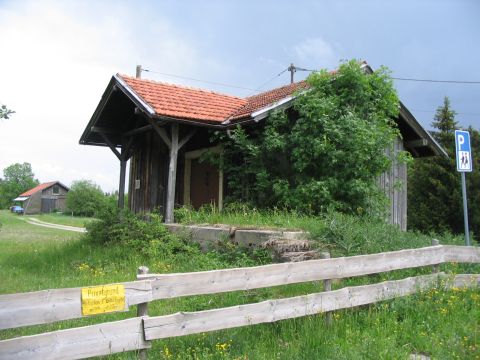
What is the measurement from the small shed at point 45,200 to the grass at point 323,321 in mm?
78515

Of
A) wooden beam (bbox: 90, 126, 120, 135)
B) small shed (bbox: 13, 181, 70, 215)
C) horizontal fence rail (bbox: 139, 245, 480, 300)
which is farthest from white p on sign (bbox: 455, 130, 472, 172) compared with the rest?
small shed (bbox: 13, 181, 70, 215)

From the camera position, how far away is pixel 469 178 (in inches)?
645

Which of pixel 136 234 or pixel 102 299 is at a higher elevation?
pixel 136 234

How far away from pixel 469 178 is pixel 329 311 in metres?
13.8

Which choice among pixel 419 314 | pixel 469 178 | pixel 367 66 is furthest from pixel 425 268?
pixel 469 178

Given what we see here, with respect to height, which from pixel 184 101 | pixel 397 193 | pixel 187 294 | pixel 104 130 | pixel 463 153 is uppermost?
pixel 184 101

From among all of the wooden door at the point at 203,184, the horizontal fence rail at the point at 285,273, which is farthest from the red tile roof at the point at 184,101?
the horizontal fence rail at the point at 285,273

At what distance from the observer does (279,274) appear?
15.3ft

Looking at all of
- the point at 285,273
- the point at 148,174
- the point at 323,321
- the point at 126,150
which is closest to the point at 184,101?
the point at 126,150

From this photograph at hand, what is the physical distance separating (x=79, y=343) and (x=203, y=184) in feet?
30.6

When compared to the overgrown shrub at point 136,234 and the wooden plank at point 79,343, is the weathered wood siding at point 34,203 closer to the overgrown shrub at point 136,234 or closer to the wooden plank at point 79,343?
the overgrown shrub at point 136,234

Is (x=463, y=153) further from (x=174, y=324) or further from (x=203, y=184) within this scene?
(x=203, y=184)

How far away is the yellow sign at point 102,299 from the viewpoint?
3576 mm

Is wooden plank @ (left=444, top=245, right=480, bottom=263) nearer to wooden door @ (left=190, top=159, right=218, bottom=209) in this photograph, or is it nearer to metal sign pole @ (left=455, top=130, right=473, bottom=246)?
metal sign pole @ (left=455, top=130, right=473, bottom=246)
